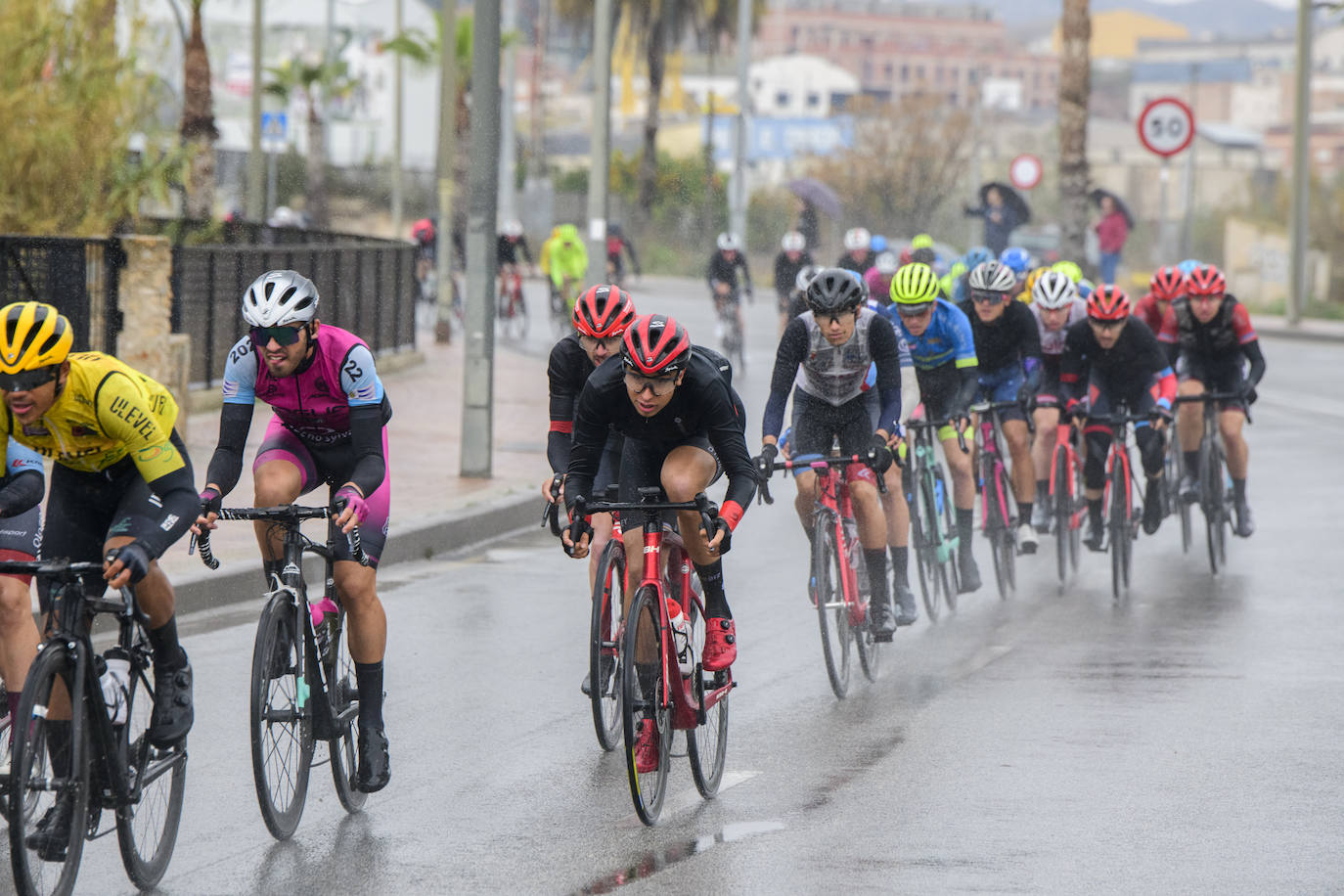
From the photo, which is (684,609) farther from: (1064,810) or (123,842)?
(123,842)

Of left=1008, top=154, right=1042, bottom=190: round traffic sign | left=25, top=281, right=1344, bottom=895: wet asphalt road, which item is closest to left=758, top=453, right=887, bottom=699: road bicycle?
left=25, top=281, right=1344, bottom=895: wet asphalt road

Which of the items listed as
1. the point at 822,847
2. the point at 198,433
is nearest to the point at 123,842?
the point at 822,847

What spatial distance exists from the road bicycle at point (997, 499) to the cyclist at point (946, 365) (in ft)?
0.75

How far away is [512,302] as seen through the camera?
1224 inches

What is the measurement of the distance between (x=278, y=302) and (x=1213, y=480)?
314 inches

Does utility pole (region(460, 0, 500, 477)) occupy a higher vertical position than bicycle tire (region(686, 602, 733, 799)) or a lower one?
higher

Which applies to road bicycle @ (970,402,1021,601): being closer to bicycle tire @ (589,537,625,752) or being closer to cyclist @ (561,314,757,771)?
bicycle tire @ (589,537,625,752)

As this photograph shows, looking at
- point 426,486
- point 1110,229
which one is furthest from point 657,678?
point 1110,229

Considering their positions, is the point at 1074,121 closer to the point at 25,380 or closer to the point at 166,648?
the point at 166,648

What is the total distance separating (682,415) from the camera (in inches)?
271

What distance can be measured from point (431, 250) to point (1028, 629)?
25.2 metres

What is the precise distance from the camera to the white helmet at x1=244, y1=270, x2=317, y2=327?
6195 mm

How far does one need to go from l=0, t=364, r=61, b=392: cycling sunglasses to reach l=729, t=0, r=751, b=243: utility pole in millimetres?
A: 33401

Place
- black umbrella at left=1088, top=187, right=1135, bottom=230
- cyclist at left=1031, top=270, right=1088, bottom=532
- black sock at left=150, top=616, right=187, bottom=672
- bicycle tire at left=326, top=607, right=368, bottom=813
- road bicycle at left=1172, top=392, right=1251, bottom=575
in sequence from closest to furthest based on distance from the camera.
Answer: black sock at left=150, top=616, right=187, bottom=672
bicycle tire at left=326, top=607, right=368, bottom=813
cyclist at left=1031, top=270, right=1088, bottom=532
road bicycle at left=1172, top=392, right=1251, bottom=575
black umbrella at left=1088, top=187, right=1135, bottom=230
